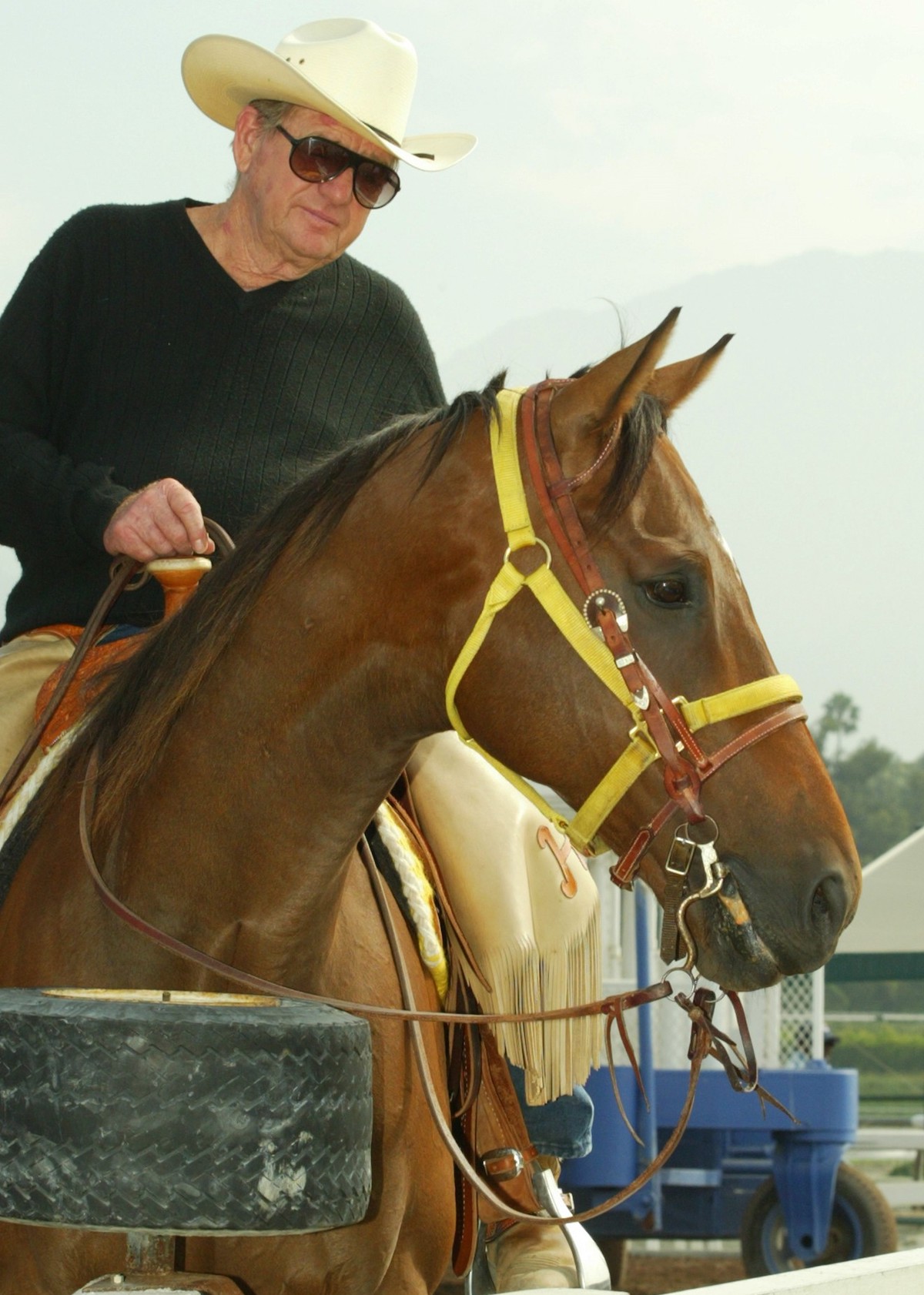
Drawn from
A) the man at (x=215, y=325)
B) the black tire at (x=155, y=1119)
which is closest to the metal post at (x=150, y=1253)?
the black tire at (x=155, y=1119)

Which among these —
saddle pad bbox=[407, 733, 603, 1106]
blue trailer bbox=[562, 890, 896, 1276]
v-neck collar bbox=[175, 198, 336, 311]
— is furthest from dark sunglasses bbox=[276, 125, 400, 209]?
blue trailer bbox=[562, 890, 896, 1276]

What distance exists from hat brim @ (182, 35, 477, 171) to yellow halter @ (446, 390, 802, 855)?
1.18 metres

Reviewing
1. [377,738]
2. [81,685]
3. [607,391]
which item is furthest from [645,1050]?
[607,391]

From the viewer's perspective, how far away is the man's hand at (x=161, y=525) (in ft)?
9.50

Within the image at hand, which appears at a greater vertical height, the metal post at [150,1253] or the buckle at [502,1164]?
the metal post at [150,1253]

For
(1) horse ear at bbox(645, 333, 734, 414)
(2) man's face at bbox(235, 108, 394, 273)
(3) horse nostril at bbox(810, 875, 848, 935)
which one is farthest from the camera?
(2) man's face at bbox(235, 108, 394, 273)

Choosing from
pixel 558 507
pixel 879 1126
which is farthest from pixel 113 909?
pixel 879 1126

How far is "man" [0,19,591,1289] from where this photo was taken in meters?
3.35

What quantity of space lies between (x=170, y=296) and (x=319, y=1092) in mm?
2222

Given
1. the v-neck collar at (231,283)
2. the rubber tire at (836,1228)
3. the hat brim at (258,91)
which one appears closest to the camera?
the hat brim at (258,91)

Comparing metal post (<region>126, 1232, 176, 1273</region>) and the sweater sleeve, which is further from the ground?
the sweater sleeve

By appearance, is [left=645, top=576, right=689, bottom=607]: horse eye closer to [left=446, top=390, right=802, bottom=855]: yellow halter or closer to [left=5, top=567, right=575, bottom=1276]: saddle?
[left=446, top=390, right=802, bottom=855]: yellow halter

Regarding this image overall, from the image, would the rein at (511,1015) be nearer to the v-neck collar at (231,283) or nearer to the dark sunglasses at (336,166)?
the v-neck collar at (231,283)

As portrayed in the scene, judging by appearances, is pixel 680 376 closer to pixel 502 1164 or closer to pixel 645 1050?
pixel 502 1164
